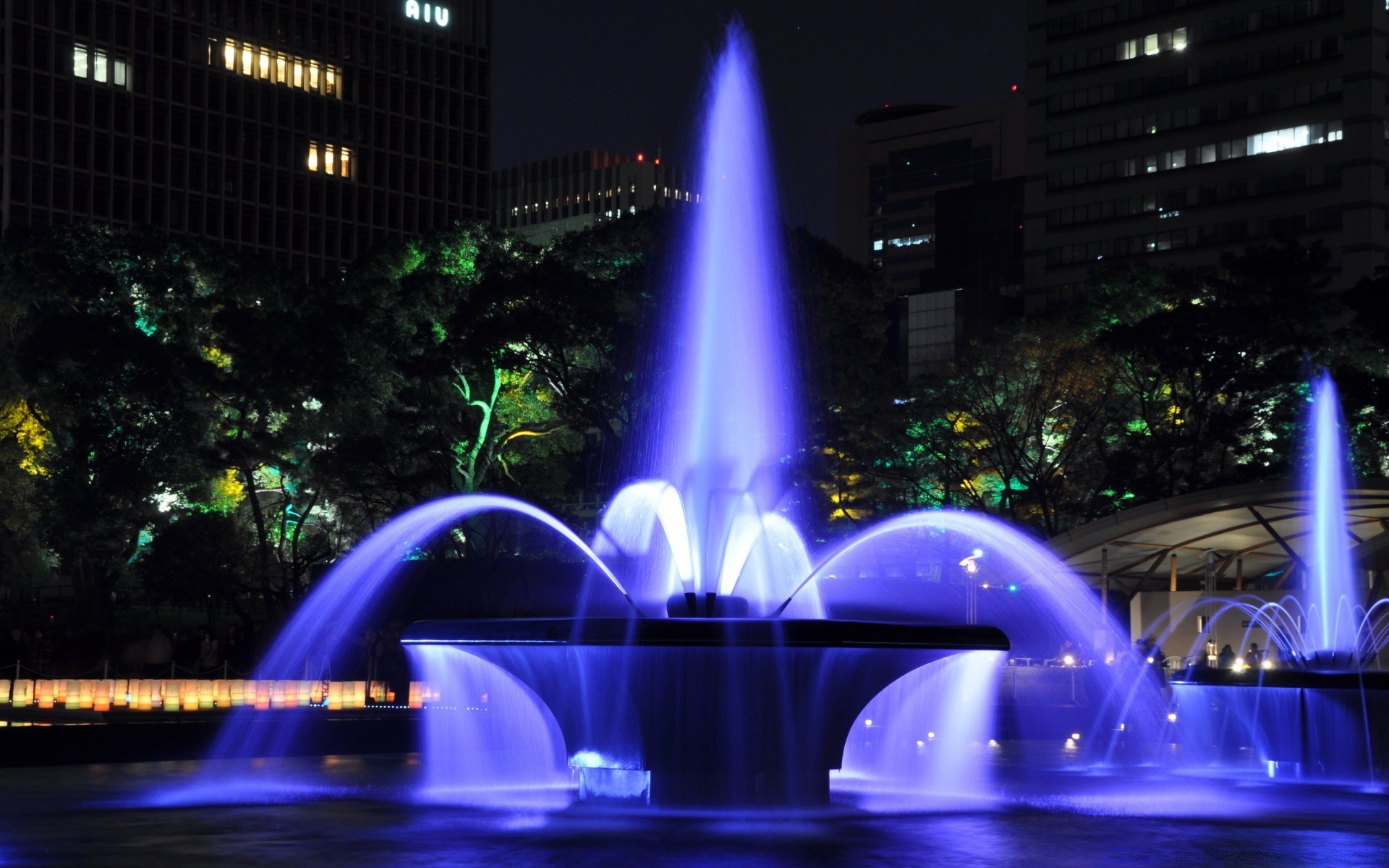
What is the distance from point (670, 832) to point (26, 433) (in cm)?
4592

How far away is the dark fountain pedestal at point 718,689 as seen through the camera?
1434 centimetres

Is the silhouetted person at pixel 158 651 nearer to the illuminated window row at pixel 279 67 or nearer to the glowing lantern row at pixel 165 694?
the glowing lantern row at pixel 165 694

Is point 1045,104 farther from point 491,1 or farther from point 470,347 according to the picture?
point 470,347

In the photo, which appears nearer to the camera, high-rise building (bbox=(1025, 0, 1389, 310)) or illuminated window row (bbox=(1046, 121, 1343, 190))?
high-rise building (bbox=(1025, 0, 1389, 310))

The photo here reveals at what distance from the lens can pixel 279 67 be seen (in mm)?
118125

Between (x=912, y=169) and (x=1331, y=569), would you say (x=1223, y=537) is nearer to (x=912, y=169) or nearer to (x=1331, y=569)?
(x=1331, y=569)

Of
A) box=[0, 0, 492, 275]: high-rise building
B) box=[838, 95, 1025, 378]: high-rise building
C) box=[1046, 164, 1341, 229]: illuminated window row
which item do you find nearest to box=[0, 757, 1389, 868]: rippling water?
box=[0, 0, 492, 275]: high-rise building

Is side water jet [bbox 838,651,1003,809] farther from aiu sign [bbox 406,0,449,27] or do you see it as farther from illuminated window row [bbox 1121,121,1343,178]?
aiu sign [bbox 406,0,449,27]

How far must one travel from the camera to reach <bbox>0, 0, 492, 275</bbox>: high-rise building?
344 feet

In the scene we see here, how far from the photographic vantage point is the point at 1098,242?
388 ft

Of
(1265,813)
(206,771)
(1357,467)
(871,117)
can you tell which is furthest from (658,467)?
(871,117)

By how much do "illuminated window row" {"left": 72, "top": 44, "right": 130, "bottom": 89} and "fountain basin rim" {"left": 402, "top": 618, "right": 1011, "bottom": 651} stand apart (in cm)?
10052

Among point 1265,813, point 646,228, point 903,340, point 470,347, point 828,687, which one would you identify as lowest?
point 1265,813

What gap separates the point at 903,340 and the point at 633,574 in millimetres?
68895
